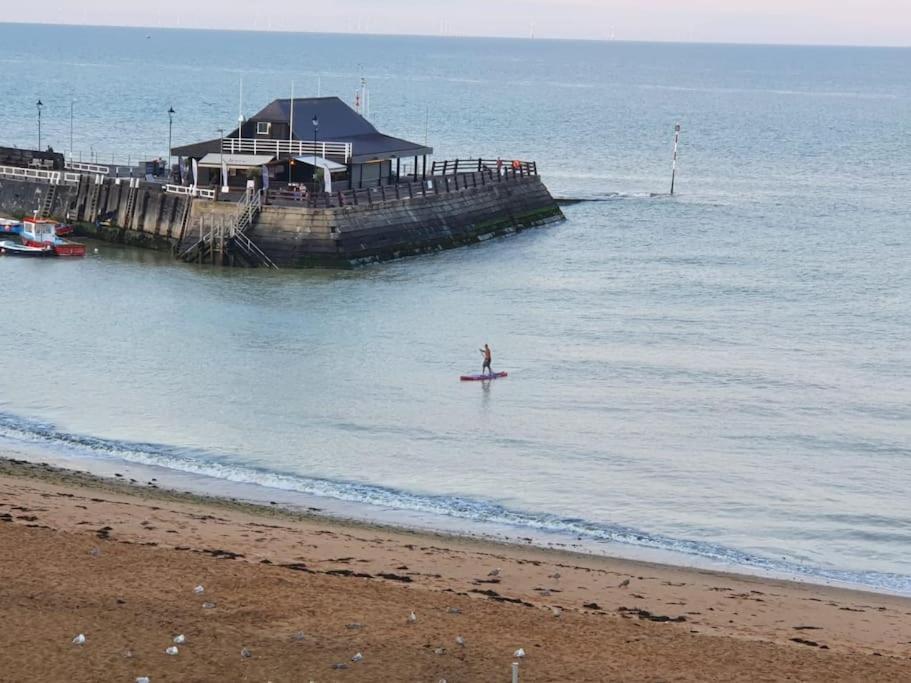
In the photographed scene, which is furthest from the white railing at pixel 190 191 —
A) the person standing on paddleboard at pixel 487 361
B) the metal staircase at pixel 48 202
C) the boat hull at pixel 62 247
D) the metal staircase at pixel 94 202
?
the person standing on paddleboard at pixel 487 361

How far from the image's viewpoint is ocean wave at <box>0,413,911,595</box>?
27.2m

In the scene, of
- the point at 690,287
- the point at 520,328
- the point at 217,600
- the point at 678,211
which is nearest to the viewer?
the point at 217,600

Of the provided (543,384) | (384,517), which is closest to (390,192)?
(543,384)

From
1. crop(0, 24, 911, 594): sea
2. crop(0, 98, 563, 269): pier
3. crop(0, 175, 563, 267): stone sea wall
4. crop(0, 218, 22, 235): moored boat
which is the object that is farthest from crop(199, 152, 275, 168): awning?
crop(0, 218, 22, 235): moored boat

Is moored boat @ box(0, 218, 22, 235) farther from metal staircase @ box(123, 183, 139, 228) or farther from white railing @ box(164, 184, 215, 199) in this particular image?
white railing @ box(164, 184, 215, 199)

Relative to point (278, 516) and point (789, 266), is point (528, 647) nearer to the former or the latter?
point (278, 516)

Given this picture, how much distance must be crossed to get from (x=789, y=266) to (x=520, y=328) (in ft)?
59.1

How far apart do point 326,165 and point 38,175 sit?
13.3 m

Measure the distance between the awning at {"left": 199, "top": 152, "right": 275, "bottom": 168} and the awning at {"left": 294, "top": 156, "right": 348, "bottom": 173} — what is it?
124cm

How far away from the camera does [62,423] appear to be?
35.4 meters

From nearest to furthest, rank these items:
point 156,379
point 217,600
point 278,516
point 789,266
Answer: point 217,600 < point 278,516 < point 156,379 < point 789,266

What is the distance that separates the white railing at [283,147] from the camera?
6222 centimetres

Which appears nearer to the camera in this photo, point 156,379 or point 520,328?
point 156,379

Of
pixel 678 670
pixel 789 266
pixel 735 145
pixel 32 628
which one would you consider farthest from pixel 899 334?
pixel 735 145
